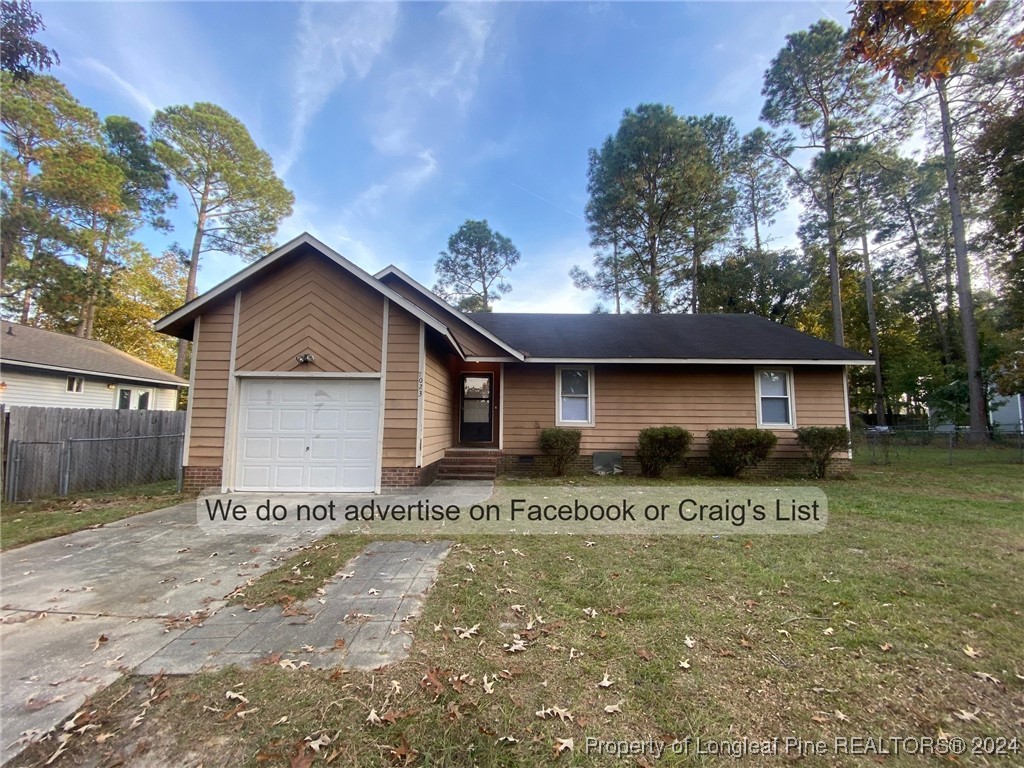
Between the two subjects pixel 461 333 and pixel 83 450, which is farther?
pixel 461 333

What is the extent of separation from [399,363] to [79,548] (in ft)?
15.1

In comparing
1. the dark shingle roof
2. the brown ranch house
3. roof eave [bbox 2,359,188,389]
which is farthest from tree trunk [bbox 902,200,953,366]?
roof eave [bbox 2,359,188,389]

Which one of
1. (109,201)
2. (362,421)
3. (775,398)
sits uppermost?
(109,201)

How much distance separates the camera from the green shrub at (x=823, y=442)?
9.93 meters

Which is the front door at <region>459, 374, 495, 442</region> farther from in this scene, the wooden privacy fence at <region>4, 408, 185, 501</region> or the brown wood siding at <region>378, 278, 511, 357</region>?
the wooden privacy fence at <region>4, 408, 185, 501</region>

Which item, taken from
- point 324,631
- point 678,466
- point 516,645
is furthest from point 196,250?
point 516,645

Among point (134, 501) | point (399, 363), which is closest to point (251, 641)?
point (399, 363)

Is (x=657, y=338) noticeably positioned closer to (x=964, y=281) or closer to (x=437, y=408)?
(x=437, y=408)

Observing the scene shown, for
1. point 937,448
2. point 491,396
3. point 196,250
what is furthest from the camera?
point 196,250

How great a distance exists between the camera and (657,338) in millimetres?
11828

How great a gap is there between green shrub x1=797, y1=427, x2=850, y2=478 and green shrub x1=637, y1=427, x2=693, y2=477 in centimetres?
271

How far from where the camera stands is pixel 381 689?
7.69 feet

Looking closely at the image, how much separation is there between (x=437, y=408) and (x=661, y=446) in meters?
5.24

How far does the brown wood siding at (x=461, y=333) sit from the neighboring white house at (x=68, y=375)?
11800 millimetres
